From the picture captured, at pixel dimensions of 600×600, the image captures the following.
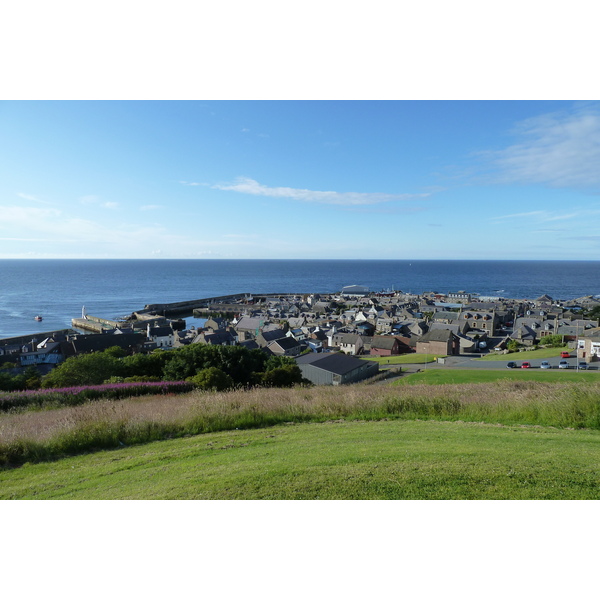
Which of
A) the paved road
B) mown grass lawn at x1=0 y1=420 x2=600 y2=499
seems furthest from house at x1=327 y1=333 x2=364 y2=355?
mown grass lawn at x1=0 y1=420 x2=600 y2=499

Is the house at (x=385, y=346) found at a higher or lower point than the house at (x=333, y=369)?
lower

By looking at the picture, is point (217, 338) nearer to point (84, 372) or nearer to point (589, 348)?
point (84, 372)

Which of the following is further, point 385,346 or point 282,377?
point 385,346

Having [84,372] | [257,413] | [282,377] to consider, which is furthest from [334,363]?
[257,413]

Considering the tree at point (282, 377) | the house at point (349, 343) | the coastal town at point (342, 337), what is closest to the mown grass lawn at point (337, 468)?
the tree at point (282, 377)

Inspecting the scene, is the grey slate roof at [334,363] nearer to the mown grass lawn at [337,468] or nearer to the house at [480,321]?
the mown grass lawn at [337,468]

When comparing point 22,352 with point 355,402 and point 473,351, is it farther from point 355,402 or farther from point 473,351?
point 473,351
